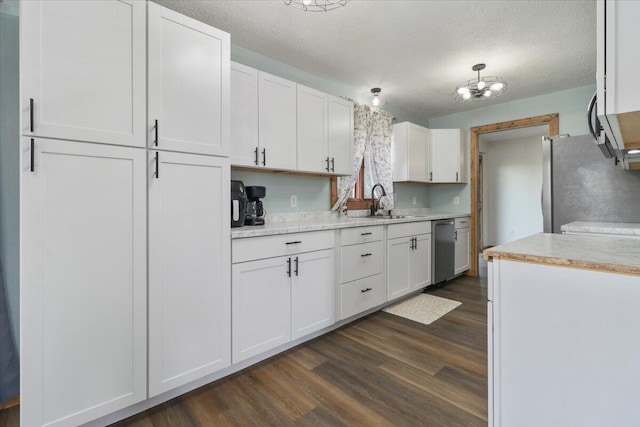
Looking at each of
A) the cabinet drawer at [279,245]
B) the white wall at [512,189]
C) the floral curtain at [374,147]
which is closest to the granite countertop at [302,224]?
the cabinet drawer at [279,245]

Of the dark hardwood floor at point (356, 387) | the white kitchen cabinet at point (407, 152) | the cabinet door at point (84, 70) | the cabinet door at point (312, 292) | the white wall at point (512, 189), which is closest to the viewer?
the cabinet door at point (84, 70)

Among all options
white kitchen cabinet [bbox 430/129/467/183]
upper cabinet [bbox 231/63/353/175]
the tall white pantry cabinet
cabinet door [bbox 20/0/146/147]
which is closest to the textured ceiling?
→ upper cabinet [bbox 231/63/353/175]

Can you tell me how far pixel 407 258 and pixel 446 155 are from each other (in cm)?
191

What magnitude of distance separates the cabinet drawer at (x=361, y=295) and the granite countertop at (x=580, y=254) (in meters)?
1.51

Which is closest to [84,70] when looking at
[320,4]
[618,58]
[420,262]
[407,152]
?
[320,4]

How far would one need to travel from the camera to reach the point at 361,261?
8.80 feet

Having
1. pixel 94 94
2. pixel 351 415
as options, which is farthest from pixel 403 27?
pixel 351 415

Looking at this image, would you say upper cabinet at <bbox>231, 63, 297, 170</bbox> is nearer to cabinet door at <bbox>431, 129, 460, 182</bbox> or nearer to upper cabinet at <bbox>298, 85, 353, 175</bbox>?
upper cabinet at <bbox>298, 85, 353, 175</bbox>

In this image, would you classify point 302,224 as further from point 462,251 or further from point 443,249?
point 462,251

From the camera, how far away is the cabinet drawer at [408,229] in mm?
3035

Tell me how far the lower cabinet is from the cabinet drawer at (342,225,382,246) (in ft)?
0.63

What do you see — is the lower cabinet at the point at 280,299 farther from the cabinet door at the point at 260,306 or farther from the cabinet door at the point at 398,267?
the cabinet door at the point at 398,267

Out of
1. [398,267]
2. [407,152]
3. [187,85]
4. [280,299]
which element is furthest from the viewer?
[407,152]

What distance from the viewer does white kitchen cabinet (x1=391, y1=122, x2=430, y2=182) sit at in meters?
3.97
